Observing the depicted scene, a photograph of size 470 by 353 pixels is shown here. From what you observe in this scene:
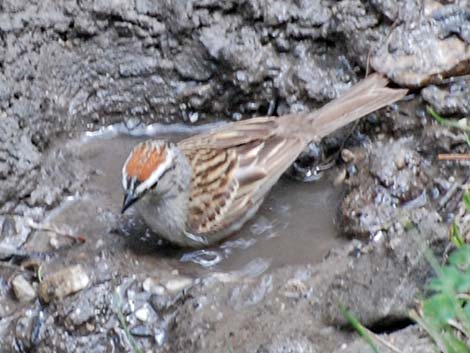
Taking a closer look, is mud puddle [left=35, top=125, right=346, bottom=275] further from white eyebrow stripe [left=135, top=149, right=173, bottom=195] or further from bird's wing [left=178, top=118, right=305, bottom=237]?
white eyebrow stripe [left=135, top=149, right=173, bottom=195]

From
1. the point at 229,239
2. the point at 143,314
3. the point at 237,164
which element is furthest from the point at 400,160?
the point at 143,314

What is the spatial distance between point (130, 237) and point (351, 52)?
6.23 ft

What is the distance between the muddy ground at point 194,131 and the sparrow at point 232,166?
15cm

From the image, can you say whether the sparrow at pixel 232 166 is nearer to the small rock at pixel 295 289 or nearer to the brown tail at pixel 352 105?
the brown tail at pixel 352 105

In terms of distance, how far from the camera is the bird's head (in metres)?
5.75

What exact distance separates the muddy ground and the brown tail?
0.15 meters

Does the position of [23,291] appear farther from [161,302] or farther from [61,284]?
[161,302]

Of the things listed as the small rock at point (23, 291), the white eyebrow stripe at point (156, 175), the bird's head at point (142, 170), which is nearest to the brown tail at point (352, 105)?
the white eyebrow stripe at point (156, 175)

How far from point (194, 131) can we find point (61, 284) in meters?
1.83

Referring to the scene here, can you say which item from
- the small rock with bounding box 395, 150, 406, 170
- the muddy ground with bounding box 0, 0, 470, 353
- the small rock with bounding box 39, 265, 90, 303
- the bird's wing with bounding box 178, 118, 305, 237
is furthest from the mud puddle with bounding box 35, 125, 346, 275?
the small rock with bounding box 395, 150, 406, 170

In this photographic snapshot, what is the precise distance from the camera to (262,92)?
6.96m

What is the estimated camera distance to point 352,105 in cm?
648

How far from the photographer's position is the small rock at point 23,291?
5801mm

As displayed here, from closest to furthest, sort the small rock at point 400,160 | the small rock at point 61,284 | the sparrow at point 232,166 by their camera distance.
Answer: the small rock at point 61,284 < the sparrow at point 232,166 < the small rock at point 400,160
